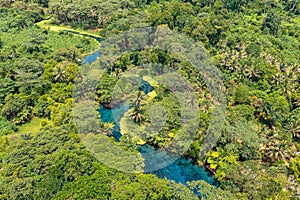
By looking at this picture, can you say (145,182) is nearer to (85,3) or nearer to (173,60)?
(173,60)

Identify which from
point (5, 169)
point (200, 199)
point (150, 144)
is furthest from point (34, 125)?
point (200, 199)

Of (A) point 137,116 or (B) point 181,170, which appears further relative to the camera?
(A) point 137,116

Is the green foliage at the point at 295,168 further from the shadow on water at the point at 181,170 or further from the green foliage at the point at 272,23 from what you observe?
the green foliage at the point at 272,23

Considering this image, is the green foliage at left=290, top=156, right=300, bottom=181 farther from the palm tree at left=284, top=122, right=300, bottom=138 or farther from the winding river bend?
the winding river bend

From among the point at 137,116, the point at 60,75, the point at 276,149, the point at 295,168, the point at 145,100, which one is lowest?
the point at 137,116

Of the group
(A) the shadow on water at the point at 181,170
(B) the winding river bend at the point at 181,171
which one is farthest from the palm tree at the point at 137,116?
(A) the shadow on water at the point at 181,170

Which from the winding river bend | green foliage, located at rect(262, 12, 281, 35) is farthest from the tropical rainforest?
the winding river bend

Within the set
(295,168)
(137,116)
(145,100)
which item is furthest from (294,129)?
(137,116)

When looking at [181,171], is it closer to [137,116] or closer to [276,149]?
[137,116]

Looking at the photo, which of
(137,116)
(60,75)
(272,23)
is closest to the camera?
(137,116)
